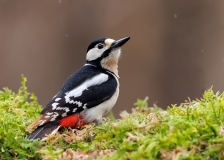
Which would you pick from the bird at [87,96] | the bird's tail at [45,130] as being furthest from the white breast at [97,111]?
the bird's tail at [45,130]

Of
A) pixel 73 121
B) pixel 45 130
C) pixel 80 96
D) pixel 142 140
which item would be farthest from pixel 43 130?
pixel 142 140

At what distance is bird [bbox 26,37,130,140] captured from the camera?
320 centimetres

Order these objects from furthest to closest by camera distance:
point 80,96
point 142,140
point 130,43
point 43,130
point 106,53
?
point 130,43
point 106,53
point 80,96
point 43,130
point 142,140

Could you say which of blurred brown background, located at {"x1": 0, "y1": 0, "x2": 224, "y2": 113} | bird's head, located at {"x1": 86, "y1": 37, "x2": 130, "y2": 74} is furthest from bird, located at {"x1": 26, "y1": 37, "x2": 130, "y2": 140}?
blurred brown background, located at {"x1": 0, "y1": 0, "x2": 224, "y2": 113}

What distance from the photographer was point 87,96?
3646 mm

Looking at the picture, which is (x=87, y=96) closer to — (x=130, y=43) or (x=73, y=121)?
(x=73, y=121)

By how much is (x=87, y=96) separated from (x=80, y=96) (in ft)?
0.23

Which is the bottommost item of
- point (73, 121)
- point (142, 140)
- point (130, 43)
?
point (142, 140)

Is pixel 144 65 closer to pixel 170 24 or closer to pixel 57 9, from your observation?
pixel 170 24

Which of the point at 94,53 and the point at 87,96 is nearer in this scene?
the point at 87,96

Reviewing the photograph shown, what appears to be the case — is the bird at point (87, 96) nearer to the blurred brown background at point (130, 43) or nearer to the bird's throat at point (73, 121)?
the bird's throat at point (73, 121)

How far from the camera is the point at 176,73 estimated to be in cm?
1050

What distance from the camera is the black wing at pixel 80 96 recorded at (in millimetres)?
3370

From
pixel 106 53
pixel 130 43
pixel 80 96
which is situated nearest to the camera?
pixel 80 96
